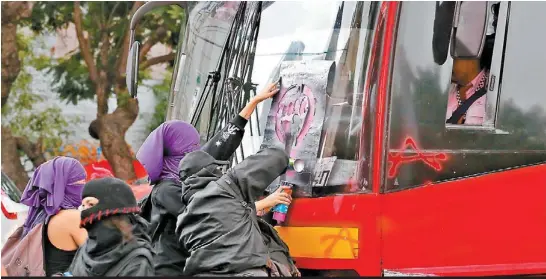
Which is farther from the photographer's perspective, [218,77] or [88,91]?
[88,91]

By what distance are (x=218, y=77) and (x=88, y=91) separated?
11090 mm

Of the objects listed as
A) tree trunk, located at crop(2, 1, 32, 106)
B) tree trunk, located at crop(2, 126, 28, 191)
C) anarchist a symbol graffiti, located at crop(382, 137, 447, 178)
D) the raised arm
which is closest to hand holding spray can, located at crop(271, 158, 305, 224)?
the raised arm

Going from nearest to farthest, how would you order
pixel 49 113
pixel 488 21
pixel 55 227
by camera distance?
pixel 55 227 < pixel 488 21 < pixel 49 113

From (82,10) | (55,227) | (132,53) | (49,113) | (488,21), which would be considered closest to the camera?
(55,227)

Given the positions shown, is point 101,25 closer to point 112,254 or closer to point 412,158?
point 412,158

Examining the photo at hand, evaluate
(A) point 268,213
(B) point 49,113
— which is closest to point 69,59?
(B) point 49,113

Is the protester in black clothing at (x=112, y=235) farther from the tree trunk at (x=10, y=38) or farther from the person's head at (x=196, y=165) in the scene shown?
the tree trunk at (x=10, y=38)

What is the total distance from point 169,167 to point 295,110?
0.75 metres

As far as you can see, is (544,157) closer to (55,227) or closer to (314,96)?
(314,96)

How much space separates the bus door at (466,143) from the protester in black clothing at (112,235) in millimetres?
1455

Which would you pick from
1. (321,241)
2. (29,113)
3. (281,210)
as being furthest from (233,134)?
(29,113)

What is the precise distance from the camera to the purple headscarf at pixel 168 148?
4914 mm

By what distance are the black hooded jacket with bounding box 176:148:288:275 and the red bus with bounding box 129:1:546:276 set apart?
0.53 m

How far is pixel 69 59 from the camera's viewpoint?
1656 cm
